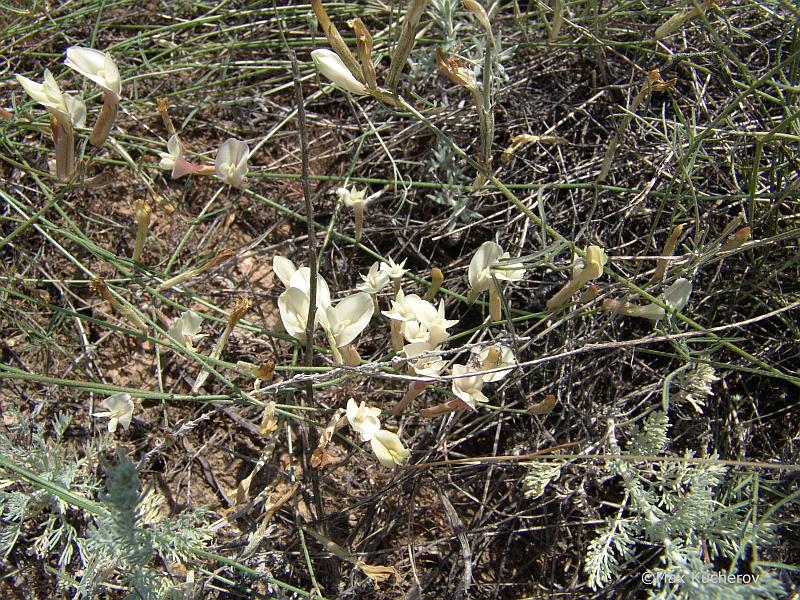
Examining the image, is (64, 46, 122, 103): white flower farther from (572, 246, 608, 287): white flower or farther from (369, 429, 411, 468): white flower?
(572, 246, 608, 287): white flower

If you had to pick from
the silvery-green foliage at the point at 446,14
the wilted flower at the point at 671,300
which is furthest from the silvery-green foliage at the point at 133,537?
the silvery-green foliage at the point at 446,14

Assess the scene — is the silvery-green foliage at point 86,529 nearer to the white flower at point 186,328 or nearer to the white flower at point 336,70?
the white flower at point 186,328

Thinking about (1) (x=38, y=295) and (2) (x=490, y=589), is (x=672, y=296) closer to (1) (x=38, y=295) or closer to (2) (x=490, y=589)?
(2) (x=490, y=589)

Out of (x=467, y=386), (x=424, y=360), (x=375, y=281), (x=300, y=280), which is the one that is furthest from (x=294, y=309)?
(x=467, y=386)

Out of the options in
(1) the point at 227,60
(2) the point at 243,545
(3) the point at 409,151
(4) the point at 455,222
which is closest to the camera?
(2) the point at 243,545

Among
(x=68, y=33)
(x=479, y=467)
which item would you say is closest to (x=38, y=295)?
(x=68, y=33)

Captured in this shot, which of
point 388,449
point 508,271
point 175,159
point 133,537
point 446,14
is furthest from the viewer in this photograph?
point 446,14

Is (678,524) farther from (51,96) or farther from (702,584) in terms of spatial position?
(51,96)

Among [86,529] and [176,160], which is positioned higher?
→ [176,160]
